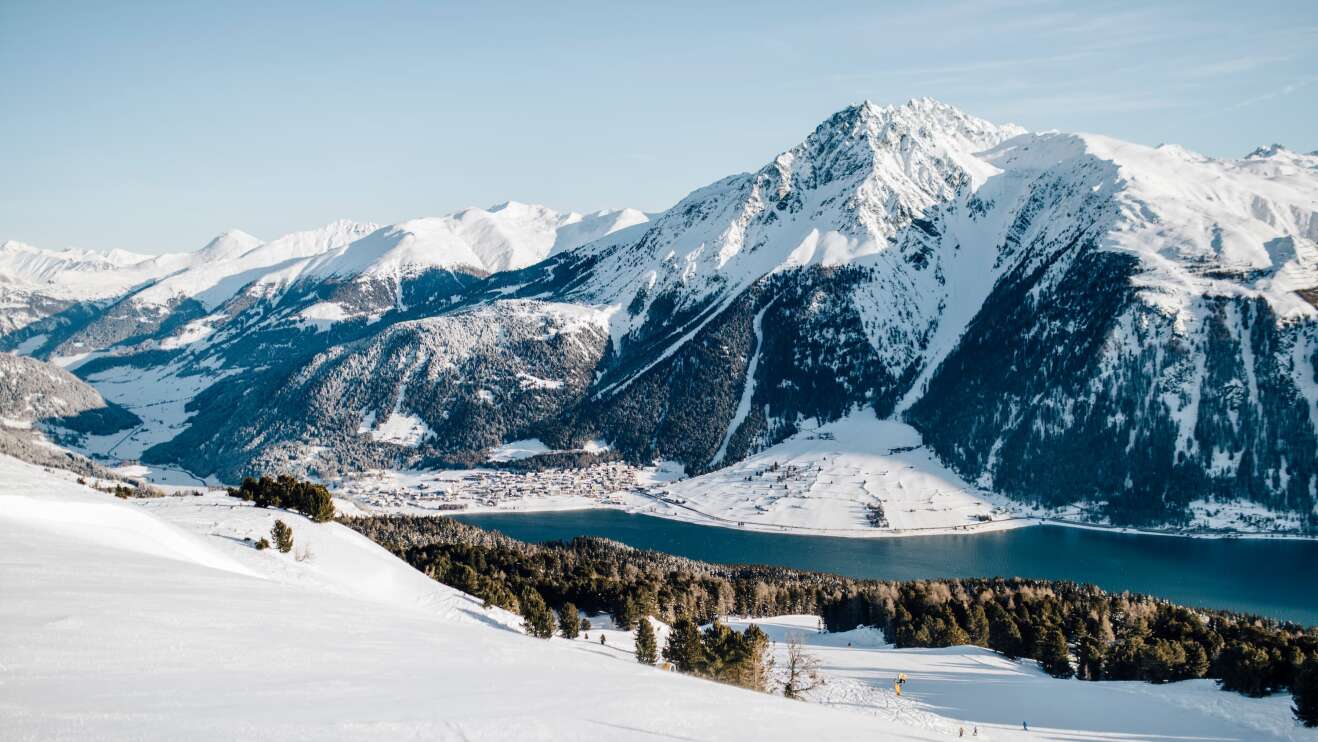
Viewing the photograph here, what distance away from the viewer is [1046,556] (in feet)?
503

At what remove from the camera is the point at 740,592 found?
10569 cm

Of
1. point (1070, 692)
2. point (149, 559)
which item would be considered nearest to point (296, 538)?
point (149, 559)

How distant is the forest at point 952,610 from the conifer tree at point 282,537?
17.1m

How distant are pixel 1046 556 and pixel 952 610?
3096 inches

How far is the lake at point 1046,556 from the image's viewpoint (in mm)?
130500

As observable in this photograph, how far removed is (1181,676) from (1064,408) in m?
148

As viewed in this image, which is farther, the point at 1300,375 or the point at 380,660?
the point at 1300,375

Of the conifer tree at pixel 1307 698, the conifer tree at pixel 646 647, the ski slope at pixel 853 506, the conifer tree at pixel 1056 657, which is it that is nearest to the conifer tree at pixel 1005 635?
the conifer tree at pixel 1056 657

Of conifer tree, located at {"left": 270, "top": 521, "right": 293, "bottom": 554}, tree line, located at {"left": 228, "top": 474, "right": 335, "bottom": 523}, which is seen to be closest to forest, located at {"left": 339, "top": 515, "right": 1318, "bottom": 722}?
tree line, located at {"left": 228, "top": 474, "right": 335, "bottom": 523}

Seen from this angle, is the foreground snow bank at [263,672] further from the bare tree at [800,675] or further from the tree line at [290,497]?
the tree line at [290,497]

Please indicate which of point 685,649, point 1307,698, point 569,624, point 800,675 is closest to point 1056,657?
point 1307,698

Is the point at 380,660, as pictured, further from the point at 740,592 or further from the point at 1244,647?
the point at 740,592

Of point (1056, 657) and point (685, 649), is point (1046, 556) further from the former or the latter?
point (685, 649)

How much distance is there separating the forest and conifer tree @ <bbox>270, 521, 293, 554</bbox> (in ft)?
56.1
